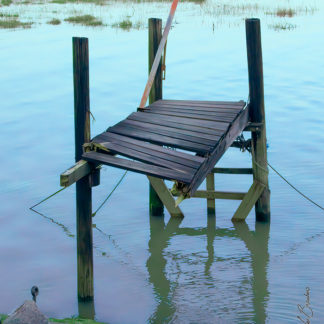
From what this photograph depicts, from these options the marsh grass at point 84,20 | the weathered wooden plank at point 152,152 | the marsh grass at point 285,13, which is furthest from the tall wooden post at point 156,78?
the marsh grass at point 285,13

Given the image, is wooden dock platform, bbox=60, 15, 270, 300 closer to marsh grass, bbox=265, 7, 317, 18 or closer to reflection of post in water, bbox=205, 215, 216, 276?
reflection of post in water, bbox=205, 215, 216, 276

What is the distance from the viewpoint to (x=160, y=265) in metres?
9.44

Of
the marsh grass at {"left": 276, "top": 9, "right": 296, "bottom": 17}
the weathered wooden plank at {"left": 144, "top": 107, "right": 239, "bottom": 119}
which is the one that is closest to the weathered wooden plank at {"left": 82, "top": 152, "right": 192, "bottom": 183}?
the weathered wooden plank at {"left": 144, "top": 107, "right": 239, "bottom": 119}

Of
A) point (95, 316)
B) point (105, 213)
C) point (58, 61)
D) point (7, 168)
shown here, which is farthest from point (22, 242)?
point (58, 61)

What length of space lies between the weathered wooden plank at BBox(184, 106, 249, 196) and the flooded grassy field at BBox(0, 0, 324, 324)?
1643 mm

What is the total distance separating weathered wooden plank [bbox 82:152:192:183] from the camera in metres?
6.88

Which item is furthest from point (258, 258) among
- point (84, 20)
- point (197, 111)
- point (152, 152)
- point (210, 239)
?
point (84, 20)

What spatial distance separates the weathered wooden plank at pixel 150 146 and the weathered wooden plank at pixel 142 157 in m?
0.15

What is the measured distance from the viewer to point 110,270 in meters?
9.23

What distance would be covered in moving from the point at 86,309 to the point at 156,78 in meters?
3.71

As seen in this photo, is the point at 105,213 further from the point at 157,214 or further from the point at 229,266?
the point at 229,266

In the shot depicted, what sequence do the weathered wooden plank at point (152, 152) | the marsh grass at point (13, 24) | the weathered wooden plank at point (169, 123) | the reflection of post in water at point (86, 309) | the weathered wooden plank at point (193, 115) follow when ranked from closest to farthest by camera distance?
the weathered wooden plank at point (152, 152), the reflection of post in water at point (86, 309), the weathered wooden plank at point (169, 123), the weathered wooden plank at point (193, 115), the marsh grass at point (13, 24)

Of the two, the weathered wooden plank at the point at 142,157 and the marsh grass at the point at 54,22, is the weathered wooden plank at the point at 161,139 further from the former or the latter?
the marsh grass at the point at 54,22

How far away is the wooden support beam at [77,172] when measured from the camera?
6.64 metres
